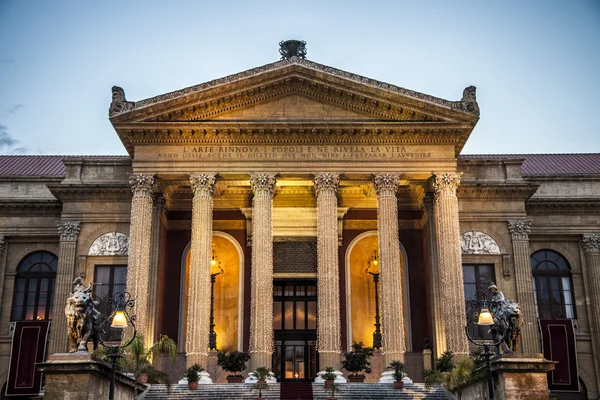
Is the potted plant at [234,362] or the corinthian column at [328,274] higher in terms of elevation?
the corinthian column at [328,274]

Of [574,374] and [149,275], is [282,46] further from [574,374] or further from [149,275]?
[574,374]

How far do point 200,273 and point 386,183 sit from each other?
29.9ft

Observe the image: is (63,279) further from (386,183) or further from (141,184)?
(386,183)

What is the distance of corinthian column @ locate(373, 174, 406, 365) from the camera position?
1230 inches

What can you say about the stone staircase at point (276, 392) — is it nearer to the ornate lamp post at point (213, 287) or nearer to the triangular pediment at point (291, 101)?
the ornate lamp post at point (213, 287)

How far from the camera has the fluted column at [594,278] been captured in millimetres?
38500

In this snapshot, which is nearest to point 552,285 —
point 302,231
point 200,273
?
point 302,231

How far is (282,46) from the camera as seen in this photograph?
38188 mm

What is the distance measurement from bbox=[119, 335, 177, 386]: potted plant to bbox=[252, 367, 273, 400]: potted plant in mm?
3349

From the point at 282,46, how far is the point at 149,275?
13.4 metres

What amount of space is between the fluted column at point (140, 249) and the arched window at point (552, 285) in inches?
804

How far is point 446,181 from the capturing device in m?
33.4

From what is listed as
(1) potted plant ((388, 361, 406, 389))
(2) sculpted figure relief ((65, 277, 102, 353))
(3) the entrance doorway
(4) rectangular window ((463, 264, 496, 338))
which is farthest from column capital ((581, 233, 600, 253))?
(2) sculpted figure relief ((65, 277, 102, 353))

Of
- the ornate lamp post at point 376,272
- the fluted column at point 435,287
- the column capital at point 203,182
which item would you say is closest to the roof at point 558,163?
the fluted column at point 435,287
